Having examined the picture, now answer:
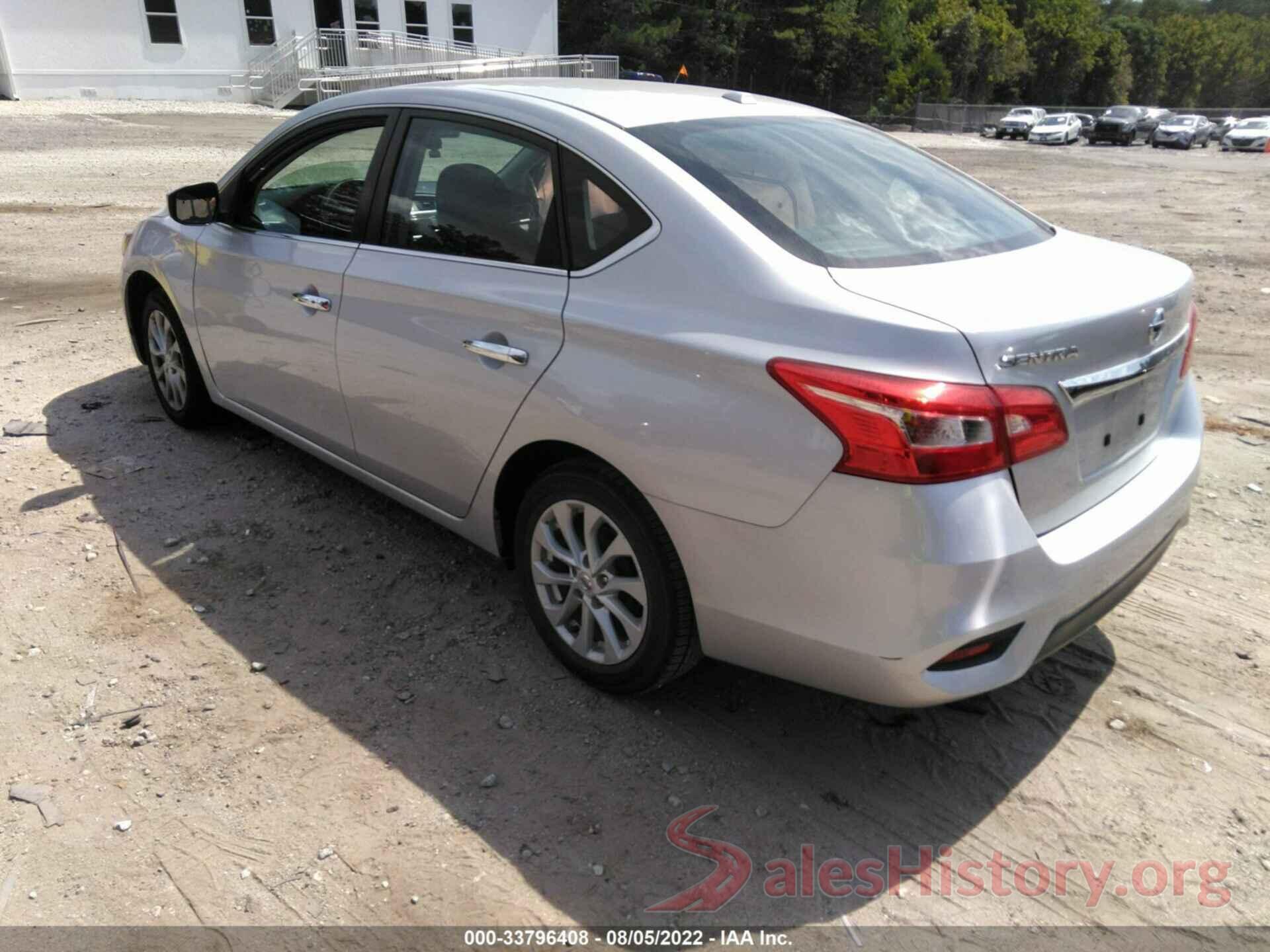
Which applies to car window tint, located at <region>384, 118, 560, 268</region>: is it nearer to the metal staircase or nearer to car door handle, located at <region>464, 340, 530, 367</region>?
car door handle, located at <region>464, 340, 530, 367</region>

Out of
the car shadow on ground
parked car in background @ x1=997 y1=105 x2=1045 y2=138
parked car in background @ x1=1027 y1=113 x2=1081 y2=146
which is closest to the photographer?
the car shadow on ground

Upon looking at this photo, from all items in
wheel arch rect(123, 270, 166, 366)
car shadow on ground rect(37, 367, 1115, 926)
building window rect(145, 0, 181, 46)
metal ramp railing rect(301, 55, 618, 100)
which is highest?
building window rect(145, 0, 181, 46)

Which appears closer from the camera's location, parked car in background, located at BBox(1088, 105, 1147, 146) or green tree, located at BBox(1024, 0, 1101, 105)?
parked car in background, located at BBox(1088, 105, 1147, 146)

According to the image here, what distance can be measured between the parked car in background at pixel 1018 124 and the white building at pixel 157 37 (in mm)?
27164

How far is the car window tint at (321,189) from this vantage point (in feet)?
12.7

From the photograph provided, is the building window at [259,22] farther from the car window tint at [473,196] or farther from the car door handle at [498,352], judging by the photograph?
the car door handle at [498,352]

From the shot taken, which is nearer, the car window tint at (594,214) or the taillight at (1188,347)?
the car window tint at (594,214)

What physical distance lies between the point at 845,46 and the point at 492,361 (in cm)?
6300

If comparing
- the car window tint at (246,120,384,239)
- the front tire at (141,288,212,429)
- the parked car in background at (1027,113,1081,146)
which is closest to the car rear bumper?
the car window tint at (246,120,384,239)

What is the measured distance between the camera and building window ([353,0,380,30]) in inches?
1302

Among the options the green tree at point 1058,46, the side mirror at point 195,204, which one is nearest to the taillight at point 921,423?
the side mirror at point 195,204

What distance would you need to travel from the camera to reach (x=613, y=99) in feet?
11.2

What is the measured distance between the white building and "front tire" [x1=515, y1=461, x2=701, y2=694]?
105 feet

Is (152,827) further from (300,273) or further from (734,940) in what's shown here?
(300,273)
